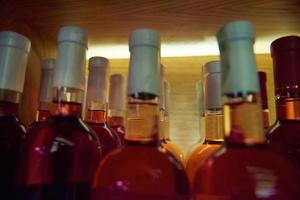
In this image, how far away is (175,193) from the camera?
35 cm

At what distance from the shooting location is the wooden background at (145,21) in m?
0.53

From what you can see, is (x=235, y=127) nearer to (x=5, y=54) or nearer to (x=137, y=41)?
(x=137, y=41)

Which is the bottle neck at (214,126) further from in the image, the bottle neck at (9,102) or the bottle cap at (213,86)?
the bottle neck at (9,102)

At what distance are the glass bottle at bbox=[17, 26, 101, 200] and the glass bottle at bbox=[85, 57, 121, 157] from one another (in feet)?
0.28

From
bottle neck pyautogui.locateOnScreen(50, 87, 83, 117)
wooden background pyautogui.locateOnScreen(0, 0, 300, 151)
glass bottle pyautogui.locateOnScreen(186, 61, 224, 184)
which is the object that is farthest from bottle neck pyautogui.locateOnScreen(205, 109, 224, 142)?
bottle neck pyautogui.locateOnScreen(50, 87, 83, 117)

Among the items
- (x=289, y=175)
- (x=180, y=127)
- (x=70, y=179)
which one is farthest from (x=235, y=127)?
(x=180, y=127)

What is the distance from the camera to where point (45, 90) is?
1.79 feet

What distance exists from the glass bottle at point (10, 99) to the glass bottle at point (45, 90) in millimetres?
66

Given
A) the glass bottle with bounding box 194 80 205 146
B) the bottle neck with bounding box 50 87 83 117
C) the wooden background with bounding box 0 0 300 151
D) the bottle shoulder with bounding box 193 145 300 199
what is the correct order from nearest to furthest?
the bottle shoulder with bounding box 193 145 300 199 < the bottle neck with bounding box 50 87 83 117 < the wooden background with bounding box 0 0 300 151 < the glass bottle with bounding box 194 80 205 146

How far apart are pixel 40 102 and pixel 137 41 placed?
0.83 ft

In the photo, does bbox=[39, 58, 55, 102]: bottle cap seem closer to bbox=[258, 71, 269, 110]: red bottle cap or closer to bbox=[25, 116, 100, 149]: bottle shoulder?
bbox=[25, 116, 100, 149]: bottle shoulder

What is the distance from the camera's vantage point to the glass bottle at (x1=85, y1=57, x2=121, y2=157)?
532 millimetres

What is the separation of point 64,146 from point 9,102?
131 mm

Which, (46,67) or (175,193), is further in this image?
(46,67)
